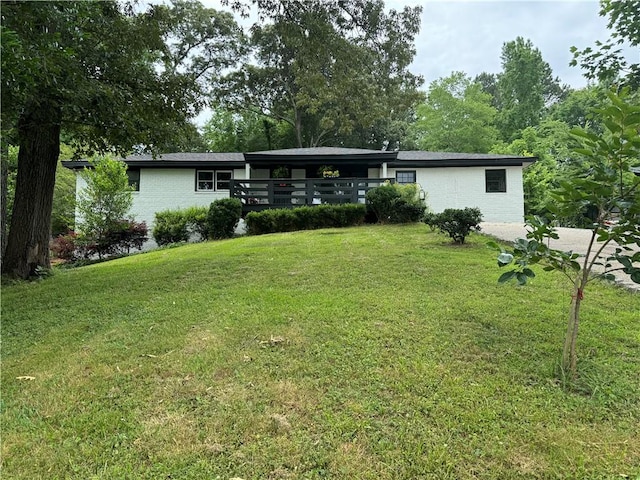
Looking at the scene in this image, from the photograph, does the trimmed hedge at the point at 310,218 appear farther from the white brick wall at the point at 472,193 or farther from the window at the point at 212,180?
the white brick wall at the point at 472,193

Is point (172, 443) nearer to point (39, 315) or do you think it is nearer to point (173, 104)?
point (39, 315)


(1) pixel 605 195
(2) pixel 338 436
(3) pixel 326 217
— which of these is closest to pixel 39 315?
(2) pixel 338 436

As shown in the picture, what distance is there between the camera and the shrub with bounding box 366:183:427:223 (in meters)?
11.6

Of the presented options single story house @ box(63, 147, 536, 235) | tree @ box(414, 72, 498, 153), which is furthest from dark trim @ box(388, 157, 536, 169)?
tree @ box(414, 72, 498, 153)

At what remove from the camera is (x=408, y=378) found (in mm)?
2725

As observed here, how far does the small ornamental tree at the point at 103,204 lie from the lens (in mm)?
13047

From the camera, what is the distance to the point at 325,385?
2680mm

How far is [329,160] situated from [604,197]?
531 inches

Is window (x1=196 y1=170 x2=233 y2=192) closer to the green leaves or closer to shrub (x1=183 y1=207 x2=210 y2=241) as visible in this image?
shrub (x1=183 y1=207 x2=210 y2=241)

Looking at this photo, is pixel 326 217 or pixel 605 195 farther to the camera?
pixel 326 217

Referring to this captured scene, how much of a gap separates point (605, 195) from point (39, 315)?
576cm

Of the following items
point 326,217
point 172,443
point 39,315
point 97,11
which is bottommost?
point 172,443

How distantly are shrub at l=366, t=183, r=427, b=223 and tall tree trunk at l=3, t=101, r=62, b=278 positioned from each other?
27.1 feet

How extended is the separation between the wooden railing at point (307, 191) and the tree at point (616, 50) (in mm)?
6788
